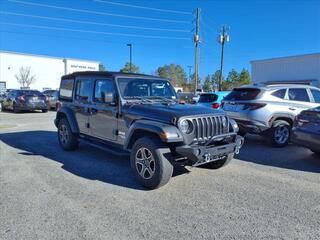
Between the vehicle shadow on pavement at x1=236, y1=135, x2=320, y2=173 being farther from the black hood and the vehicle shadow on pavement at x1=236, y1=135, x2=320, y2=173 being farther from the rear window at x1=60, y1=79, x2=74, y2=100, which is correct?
the rear window at x1=60, y1=79, x2=74, y2=100

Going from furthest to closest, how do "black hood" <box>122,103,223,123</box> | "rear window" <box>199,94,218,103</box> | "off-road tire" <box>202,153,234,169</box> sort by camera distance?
1. "rear window" <box>199,94,218,103</box>
2. "off-road tire" <box>202,153,234,169</box>
3. "black hood" <box>122,103,223,123</box>

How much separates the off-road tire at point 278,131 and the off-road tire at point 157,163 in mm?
4366

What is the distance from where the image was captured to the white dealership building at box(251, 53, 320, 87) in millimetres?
25375

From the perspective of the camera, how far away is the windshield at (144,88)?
5633 mm

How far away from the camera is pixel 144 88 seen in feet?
19.5

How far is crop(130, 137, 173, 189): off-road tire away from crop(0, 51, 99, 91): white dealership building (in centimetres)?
5218

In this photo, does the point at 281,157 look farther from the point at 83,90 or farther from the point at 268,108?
the point at 83,90

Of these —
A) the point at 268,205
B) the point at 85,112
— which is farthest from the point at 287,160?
the point at 85,112

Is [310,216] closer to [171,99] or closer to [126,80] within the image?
[171,99]

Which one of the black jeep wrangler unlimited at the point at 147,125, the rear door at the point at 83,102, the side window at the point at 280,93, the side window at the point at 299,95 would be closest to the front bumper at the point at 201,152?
the black jeep wrangler unlimited at the point at 147,125

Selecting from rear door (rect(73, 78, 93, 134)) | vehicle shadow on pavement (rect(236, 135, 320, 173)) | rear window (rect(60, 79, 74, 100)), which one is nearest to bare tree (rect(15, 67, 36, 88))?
rear window (rect(60, 79, 74, 100))

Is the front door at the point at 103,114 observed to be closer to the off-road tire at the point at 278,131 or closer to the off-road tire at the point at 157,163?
the off-road tire at the point at 157,163

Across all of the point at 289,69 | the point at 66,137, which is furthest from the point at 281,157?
the point at 289,69

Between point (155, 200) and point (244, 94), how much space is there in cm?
500
